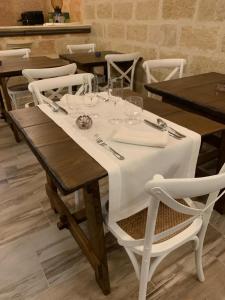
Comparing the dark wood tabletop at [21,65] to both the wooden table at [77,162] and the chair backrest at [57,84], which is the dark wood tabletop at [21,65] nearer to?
the chair backrest at [57,84]

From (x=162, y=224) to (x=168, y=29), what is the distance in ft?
6.98

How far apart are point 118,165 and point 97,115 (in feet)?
1.51

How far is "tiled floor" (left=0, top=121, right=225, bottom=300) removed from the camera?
4.00 feet

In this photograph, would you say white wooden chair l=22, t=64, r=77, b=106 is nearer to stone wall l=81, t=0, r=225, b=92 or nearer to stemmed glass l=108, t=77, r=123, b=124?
stemmed glass l=108, t=77, r=123, b=124

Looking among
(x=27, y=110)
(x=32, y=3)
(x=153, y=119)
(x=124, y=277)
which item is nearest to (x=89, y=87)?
(x=27, y=110)

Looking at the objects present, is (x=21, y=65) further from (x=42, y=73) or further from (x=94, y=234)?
(x=94, y=234)

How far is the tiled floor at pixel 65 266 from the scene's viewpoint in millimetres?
1218

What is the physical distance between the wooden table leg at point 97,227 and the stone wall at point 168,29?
175 cm

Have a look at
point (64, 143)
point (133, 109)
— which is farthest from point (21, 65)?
point (64, 143)

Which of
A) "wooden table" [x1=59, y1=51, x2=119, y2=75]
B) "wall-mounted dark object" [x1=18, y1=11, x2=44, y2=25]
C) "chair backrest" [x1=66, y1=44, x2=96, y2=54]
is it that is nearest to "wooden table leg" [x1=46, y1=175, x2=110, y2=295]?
"wooden table" [x1=59, y1=51, x2=119, y2=75]

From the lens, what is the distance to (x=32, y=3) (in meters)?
5.64

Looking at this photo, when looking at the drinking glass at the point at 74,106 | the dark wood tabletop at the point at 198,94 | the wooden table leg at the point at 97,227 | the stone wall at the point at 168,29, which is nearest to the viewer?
the wooden table leg at the point at 97,227

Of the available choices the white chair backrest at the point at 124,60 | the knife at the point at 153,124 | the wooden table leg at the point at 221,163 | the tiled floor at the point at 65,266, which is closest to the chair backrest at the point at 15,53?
the white chair backrest at the point at 124,60

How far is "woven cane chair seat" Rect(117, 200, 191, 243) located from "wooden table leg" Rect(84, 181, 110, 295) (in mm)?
99
